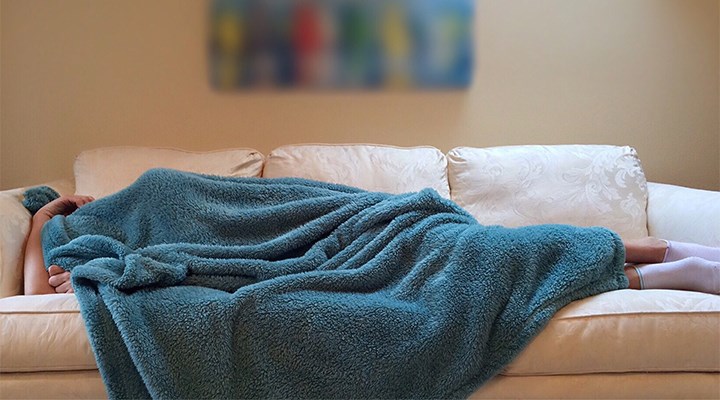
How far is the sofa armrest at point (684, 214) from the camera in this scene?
1991 millimetres

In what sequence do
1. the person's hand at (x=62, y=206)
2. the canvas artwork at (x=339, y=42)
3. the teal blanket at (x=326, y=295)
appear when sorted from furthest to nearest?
the canvas artwork at (x=339, y=42), the person's hand at (x=62, y=206), the teal blanket at (x=326, y=295)

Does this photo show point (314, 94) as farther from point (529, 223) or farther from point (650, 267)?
point (650, 267)

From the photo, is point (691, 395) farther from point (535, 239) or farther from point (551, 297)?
point (535, 239)

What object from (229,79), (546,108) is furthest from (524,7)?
(229,79)

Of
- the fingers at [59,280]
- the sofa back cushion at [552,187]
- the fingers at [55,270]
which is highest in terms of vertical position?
the sofa back cushion at [552,187]

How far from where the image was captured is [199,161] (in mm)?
2322

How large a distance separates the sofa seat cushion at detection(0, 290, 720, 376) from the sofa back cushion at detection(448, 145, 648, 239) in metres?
0.77

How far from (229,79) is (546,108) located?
131 centimetres

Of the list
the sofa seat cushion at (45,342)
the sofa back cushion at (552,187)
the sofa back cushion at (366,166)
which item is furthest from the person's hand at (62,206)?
the sofa back cushion at (552,187)

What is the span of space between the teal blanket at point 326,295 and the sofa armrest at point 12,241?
0.37 ft

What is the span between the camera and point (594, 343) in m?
1.47

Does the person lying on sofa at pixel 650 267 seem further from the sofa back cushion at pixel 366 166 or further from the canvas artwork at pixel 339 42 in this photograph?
the canvas artwork at pixel 339 42

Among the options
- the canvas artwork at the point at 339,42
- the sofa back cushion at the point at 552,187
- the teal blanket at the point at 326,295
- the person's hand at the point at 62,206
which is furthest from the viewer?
the canvas artwork at the point at 339,42

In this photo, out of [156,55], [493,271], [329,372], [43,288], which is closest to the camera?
[329,372]
